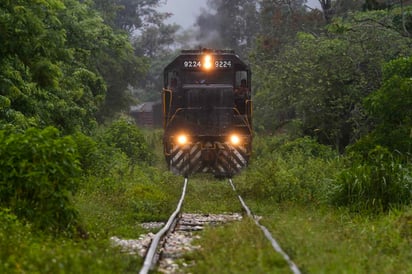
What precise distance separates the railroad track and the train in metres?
7.41

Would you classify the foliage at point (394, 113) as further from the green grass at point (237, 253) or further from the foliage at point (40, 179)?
the foliage at point (40, 179)

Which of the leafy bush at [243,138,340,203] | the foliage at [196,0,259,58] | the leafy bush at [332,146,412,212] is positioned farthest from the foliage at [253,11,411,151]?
the foliage at [196,0,259,58]

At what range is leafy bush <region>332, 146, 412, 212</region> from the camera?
12102 mm

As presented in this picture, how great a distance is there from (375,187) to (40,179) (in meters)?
6.32

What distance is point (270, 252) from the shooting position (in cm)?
776

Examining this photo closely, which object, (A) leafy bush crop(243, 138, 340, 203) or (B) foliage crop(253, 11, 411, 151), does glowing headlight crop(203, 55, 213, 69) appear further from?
(B) foliage crop(253, 11, 411, 151)

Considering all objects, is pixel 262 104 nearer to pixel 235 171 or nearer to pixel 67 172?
pixel 235 171

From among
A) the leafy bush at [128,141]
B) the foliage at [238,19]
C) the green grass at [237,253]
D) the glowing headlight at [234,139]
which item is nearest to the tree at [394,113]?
the glowing headlight at [234,139]

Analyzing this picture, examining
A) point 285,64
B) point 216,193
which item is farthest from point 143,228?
point 285,64

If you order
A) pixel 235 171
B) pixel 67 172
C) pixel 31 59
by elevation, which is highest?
pixel 31 59

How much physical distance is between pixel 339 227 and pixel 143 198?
5619 mm

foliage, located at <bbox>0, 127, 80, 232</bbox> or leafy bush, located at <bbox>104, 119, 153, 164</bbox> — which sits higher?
foliage, located at <bbox>0, 127, 80, 232</bbox>

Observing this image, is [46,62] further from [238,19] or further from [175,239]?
[238,19]

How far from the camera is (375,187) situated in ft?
40.4
